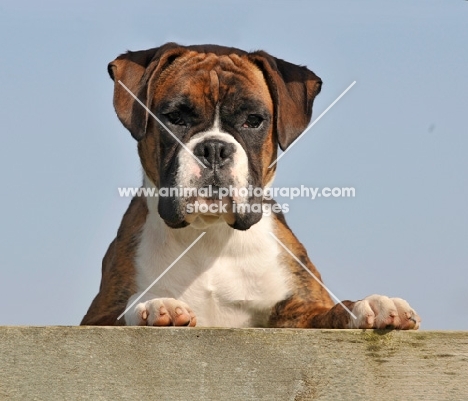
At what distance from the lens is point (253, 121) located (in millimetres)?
5137

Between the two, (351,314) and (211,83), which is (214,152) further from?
(351,314)

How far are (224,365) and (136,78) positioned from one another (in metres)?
2.50

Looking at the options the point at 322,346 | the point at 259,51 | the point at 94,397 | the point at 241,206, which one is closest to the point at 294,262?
the point at 241,206

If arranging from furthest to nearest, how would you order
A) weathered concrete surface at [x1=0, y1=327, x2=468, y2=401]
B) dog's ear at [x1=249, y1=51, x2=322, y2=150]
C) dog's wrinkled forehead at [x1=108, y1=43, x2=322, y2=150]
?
1. dog's ear at [x1=249, y1=51, x2=322, y2=150]
2. dog's wrinkled forehead at [x1=108, y1=43, x2=322, y2=150]
3. weathered concrete surface at [x1=0, y1=327, x2=468, y2=401]

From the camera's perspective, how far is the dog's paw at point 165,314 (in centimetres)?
413

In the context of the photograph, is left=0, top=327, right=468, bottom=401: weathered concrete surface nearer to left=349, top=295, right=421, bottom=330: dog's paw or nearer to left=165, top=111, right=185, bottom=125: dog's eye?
left=349, top=295, right=421, bottom=330: dog's paw

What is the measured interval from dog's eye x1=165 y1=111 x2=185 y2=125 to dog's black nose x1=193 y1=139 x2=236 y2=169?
322 millimetres

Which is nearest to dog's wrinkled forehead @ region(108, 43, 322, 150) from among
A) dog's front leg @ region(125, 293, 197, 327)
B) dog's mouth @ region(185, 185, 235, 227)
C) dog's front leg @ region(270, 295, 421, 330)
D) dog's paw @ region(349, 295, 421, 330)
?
dog's mouth @ region(185, 185, 235, 227)

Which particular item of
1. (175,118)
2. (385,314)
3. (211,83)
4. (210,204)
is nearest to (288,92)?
(211,83)

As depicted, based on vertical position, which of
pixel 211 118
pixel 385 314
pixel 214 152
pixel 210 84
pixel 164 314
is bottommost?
pixel 385 314

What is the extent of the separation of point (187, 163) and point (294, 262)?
1015 millimetres

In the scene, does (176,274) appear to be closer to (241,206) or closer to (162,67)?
(241,206)

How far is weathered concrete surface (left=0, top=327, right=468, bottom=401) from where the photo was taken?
10.8 ft

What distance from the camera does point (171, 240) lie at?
5.03m
